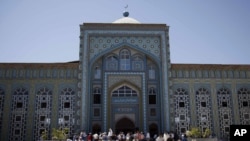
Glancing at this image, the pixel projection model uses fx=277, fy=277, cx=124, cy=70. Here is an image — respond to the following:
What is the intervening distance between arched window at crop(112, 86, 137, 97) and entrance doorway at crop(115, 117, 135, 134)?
88.7 inches

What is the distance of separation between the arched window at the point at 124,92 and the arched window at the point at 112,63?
2.06m

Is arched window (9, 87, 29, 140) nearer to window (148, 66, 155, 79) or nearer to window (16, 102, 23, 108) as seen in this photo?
window (16, 102, 23, 108)

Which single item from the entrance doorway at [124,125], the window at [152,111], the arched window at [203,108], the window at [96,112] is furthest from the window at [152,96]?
the window at [96,112]

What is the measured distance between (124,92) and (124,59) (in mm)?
3235

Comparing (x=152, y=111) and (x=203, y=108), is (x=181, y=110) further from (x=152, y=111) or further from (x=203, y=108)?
(x=152, y=111)

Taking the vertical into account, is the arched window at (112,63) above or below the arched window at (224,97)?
above

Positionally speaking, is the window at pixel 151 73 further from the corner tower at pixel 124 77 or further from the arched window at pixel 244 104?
the arched window at pixel 244 104

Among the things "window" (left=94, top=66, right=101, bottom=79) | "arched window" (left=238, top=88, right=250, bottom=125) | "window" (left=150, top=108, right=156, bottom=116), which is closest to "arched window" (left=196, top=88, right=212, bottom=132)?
"arched window" (left=238, top=88, right=250, bottom=125)

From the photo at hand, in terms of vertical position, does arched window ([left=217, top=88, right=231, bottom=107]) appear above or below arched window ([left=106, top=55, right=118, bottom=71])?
below

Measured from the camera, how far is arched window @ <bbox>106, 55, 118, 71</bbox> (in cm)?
2658

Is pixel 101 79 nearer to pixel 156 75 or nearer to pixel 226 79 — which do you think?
pixel 156 75

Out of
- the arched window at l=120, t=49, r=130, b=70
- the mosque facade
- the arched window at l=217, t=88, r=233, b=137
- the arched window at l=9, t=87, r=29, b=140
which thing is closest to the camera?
the arched window at l=9, t=87, r=29, b=140

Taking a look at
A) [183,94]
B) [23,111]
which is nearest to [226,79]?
[183,94]

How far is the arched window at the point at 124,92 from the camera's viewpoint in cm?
2622
